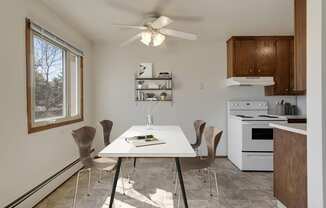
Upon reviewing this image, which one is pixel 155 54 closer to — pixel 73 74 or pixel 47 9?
pixel 73 74

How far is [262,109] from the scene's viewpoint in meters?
5.38

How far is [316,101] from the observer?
1.90 meters

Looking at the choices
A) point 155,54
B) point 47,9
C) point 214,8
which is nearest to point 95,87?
point 155,54

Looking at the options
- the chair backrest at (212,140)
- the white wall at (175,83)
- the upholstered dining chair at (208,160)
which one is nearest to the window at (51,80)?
the white wall at (175,83)

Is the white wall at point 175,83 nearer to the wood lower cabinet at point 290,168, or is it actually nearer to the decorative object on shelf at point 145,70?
the decorative object on shelf at point 145,70

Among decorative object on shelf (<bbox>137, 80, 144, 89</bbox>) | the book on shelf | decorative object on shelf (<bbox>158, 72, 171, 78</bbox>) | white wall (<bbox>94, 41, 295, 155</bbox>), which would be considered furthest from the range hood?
the book on shelf

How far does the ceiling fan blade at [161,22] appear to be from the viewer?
122 inches

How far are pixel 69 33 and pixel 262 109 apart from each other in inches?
145

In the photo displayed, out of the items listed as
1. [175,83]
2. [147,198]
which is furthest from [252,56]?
[147,198]

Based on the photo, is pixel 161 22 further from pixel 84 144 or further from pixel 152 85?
pixel 152 85

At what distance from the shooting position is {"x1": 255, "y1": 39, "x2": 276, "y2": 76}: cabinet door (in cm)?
510

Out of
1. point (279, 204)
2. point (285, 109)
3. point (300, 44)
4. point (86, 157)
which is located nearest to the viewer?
point (300, 44)

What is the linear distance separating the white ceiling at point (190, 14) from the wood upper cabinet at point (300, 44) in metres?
0.79

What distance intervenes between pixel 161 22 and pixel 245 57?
2.43 m
